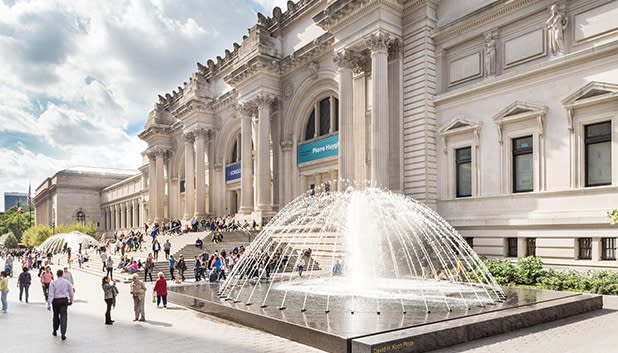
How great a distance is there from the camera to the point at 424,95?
2511 cm

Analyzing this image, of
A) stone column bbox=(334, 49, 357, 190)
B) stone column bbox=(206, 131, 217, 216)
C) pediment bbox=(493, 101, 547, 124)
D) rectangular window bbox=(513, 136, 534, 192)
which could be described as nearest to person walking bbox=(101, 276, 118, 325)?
stone column bbox=(334, 49, 357, 190)

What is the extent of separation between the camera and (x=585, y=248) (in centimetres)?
1895

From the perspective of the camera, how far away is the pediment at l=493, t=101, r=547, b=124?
2045cm

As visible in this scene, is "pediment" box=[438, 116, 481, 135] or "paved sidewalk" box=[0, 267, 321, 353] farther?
"pediment" box=[438, 116, 481, 135]

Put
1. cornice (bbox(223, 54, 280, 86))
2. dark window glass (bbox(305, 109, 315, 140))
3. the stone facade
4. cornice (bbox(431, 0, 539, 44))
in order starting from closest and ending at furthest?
cornice (bbox(431, 0, 539, 44)), dark window glass (bbox(305, 109, 315, 140)), cornice (bbox(223, 54, 280, 86)), the stone facade

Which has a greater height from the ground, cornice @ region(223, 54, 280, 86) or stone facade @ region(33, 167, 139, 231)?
cornice @ region(223, 54, 280, 86)

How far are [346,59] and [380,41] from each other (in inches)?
122

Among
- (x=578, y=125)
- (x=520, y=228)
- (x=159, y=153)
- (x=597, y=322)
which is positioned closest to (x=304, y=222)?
(x=520, y=228)

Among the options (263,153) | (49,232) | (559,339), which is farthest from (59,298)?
(49,232)

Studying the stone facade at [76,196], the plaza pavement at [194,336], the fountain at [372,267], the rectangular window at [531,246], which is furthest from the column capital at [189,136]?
the stone facade at [76,196]

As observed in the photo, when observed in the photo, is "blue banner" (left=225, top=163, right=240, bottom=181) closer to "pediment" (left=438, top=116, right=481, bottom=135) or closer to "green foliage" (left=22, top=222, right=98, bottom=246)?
"pediment" (left=438, top=116, right=481, bottom=135)

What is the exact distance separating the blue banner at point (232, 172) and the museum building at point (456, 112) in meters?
4.26

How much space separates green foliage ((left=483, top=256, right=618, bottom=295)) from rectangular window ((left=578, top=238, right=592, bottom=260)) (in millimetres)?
1550

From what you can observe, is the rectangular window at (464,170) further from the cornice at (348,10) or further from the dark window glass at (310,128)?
the dark window glass at (310,128)
